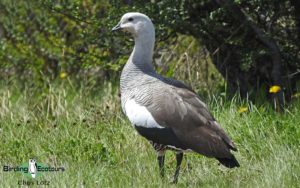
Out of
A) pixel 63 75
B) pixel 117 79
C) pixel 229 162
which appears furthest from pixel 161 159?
pixel 63 75

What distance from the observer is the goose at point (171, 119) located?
6086mm

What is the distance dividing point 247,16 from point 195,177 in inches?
85.9

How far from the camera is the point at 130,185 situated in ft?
19.9

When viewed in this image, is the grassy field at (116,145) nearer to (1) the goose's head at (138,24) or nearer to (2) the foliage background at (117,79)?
(2) the foliage background at (117,79)

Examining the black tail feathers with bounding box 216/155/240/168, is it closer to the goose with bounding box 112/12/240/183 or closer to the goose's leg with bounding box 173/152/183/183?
the goose with bounding box 112/12/240/183

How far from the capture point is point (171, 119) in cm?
625

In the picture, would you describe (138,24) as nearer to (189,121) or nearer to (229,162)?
(189,121)

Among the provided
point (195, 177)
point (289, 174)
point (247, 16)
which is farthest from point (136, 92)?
point (247, 16)

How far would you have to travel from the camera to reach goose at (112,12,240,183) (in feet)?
20.0

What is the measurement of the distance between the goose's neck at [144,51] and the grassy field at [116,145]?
0.70m

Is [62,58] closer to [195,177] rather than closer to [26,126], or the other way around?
[26,126]

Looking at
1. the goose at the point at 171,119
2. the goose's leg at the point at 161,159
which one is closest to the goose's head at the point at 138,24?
the goose at the point at 171,119

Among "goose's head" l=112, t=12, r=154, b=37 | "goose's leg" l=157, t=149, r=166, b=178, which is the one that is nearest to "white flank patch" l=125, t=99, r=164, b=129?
"goose's leg" l=157, t=149, r=166, b=178

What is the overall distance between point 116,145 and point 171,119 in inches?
41.2
